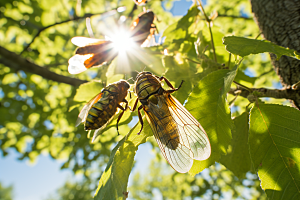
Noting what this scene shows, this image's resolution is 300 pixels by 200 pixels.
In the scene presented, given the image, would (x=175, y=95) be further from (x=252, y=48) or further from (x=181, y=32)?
(x=181, y=32)

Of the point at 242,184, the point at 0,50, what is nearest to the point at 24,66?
the point at 0,50

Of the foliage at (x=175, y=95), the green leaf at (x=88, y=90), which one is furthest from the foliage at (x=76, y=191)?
the green leaf at (x=88, y=90)

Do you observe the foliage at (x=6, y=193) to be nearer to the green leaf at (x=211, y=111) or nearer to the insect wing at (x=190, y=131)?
the insect wing at (x=190, y=131)

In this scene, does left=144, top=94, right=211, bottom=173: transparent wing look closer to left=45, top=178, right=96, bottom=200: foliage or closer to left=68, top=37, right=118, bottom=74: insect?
left=68, top=37, right=118, bottom=74: insect

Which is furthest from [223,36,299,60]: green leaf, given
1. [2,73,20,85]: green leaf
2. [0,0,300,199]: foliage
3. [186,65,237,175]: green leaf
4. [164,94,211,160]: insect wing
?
[2,73,20,85]: green leaf

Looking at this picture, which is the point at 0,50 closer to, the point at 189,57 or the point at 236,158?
the point at 189,57

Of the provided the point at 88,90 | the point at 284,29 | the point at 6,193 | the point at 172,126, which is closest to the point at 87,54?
the point at 88,90
